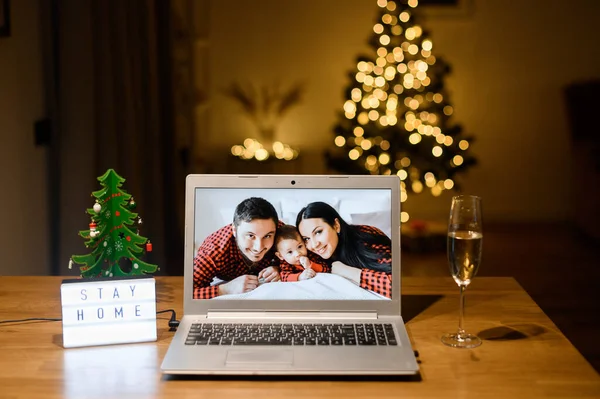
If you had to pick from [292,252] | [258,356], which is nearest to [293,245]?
[292,252]

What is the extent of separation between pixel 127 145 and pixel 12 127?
23.2 inches

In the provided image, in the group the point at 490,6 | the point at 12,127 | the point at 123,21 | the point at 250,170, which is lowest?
the point at 250,170

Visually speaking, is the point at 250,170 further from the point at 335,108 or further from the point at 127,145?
the point at 127,145

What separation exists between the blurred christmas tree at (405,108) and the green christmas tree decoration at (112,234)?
3.19 meters

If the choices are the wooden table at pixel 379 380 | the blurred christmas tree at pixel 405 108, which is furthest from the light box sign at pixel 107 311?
the blurred christmas tree at pixel 405 108

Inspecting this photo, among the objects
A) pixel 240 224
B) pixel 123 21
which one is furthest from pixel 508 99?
pixel 240 224

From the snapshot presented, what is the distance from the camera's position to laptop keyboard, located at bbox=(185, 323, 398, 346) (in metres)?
1.07

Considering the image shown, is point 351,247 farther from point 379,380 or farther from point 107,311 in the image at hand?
point 107,311

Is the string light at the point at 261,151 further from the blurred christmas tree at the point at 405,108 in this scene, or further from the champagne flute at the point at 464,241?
the champagne flute at the point at 464,241

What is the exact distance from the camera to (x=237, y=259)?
1.19 m

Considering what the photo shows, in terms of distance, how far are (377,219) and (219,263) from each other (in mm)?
275

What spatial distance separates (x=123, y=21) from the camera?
310 cm

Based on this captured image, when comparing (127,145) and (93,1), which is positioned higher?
(93,1)

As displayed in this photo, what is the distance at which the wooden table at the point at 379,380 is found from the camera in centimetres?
94
